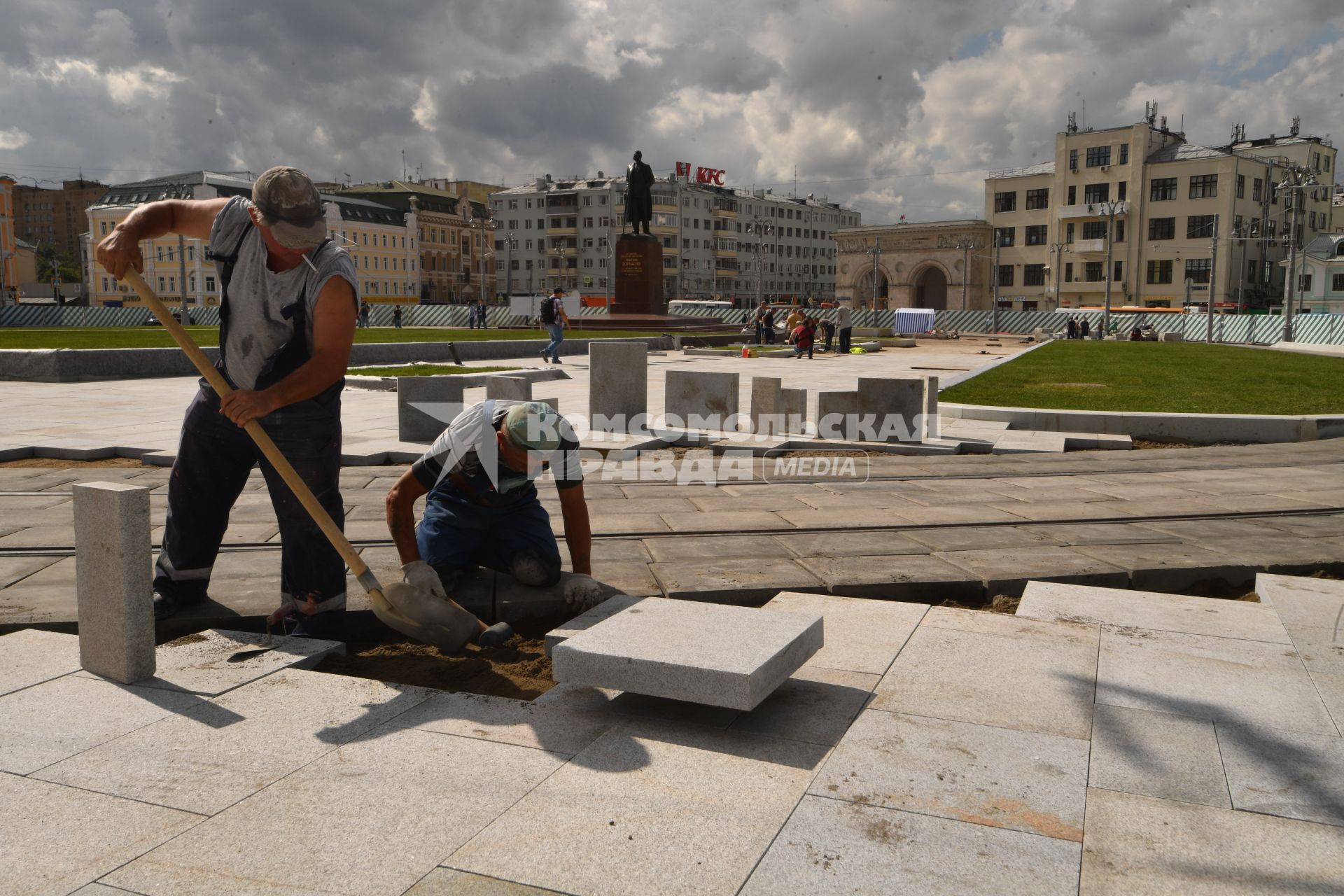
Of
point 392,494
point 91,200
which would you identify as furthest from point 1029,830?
point 91,200

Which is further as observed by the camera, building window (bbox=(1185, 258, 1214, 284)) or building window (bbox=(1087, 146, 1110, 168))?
building window (bbox=(1087, 146, 1110, 168))

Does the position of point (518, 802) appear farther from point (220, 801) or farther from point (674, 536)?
point (674, 536)

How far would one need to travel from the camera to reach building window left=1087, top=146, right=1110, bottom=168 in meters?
78.8

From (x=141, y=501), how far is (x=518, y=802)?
175cm

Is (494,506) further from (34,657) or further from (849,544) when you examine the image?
(849,544)

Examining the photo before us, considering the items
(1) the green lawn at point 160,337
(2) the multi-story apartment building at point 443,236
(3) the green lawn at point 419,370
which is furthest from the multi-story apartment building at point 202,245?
(3) the green lawn at point 419,370

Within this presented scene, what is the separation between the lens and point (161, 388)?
1672 centimetres

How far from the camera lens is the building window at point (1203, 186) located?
7431 cm

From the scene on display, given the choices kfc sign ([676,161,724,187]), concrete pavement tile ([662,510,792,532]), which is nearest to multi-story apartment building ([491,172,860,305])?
A: kfc sign ([676,161,724,187])

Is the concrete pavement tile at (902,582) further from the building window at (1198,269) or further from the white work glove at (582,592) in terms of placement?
the building window at (1198,269)

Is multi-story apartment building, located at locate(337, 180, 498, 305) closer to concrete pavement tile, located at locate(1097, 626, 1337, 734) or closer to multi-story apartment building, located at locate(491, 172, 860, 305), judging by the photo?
multi-story apartment building, located at locate(491, 172, 860, 305)

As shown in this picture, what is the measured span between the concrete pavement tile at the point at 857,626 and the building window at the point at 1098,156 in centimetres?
8345

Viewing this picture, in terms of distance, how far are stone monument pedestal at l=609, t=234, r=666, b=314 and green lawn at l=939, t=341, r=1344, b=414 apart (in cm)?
1265

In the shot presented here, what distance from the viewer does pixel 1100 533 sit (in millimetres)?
6473
